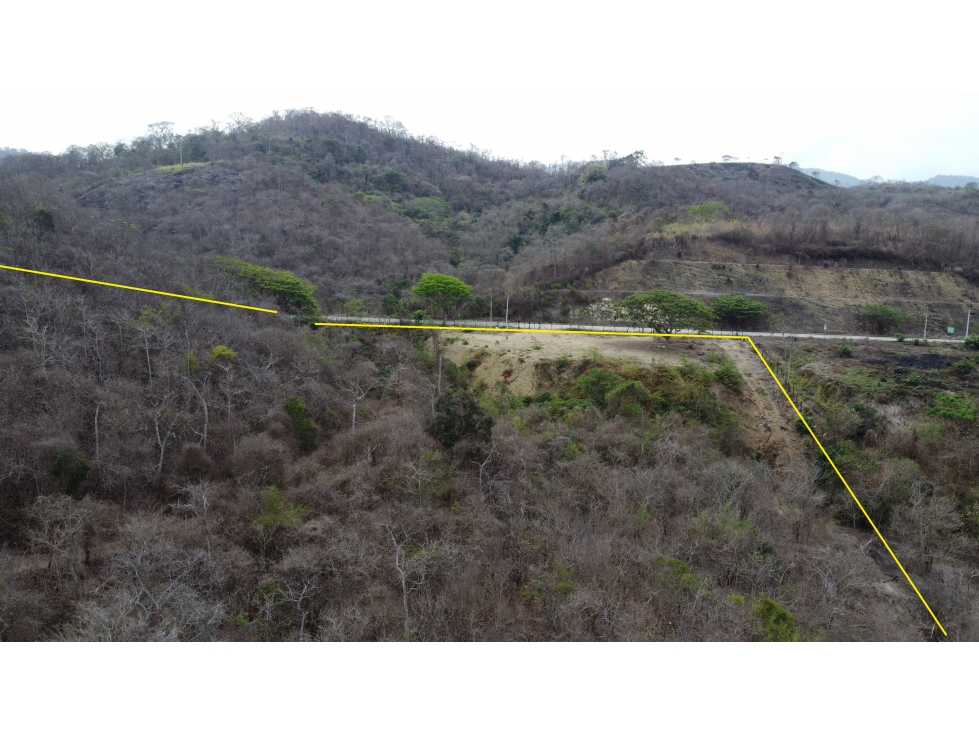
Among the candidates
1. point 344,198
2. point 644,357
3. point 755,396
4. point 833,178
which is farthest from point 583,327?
point 833,178

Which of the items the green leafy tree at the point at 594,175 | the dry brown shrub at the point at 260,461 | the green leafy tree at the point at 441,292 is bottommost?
the dry brown shrub at the point at 260,461

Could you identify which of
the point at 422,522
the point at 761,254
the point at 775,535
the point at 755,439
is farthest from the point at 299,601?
the point at 761,254

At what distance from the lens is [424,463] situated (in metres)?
10.3

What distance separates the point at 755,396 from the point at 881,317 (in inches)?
384

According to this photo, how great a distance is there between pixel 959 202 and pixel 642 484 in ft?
132

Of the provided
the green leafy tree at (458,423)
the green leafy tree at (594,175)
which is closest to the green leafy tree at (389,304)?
the green leafy tree at (458,423)

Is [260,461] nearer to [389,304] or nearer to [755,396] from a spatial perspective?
[389,304]

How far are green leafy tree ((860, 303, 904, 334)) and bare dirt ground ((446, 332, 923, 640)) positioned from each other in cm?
740

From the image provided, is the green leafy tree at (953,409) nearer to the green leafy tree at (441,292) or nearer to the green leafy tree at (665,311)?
the green leafy tree at (665,311)

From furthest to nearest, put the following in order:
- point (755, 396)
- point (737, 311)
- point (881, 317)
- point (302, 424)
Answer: point (881, 317), point (737, 311), point (755, 396), point (302, 424)

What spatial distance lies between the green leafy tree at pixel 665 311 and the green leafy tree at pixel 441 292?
19.7ft

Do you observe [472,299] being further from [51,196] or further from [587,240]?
[51,196]

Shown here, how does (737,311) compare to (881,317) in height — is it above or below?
above

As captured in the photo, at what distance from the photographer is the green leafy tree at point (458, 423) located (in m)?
10.9
